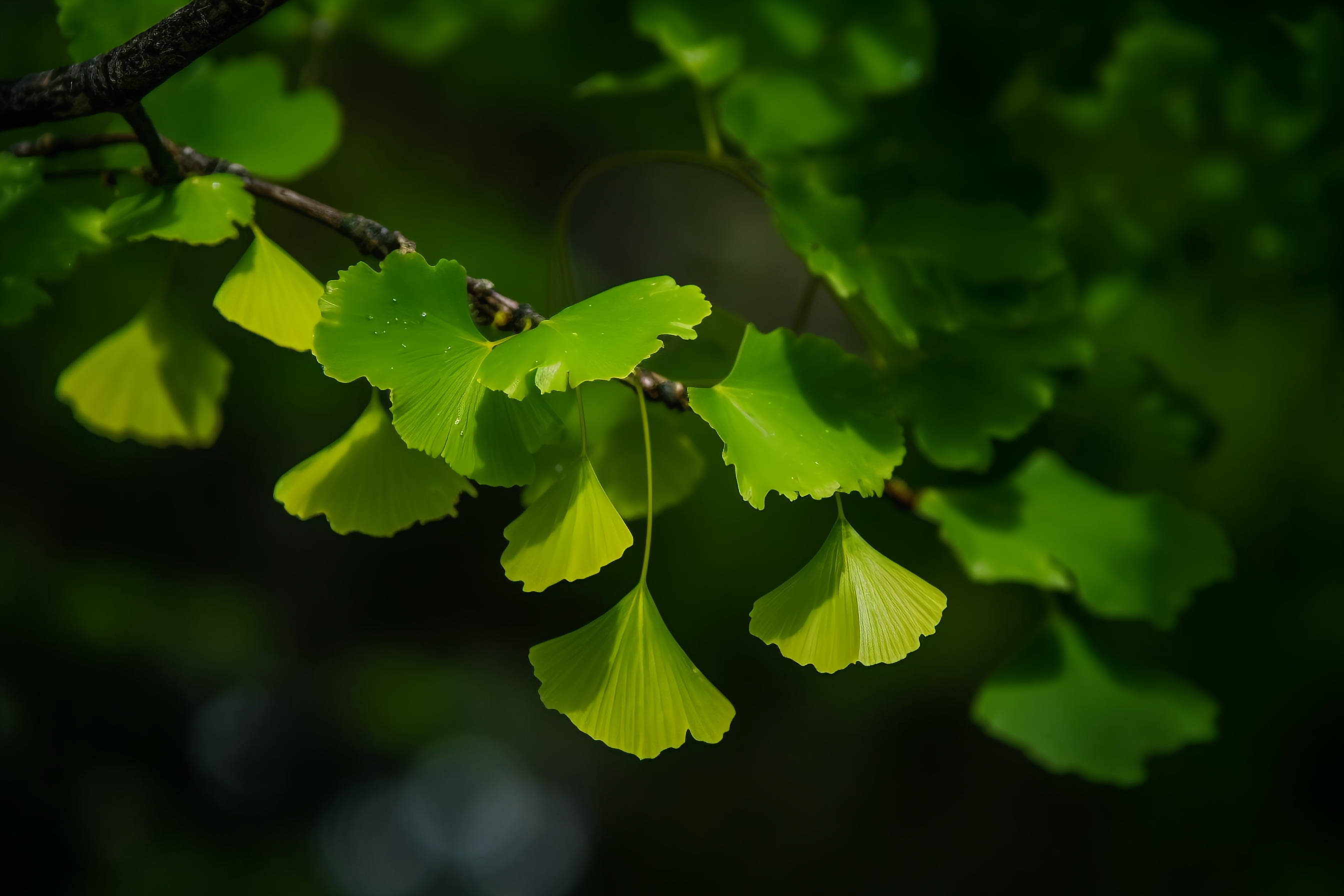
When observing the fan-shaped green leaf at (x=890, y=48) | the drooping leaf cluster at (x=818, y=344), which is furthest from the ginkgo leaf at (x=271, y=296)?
the fan-shaped green leaf at (x=890, y=48)

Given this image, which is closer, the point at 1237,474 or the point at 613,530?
the point at 613,530

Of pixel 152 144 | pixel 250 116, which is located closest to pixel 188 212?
pixel 152 144

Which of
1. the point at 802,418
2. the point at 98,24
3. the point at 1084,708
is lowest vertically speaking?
the point at 1084,708

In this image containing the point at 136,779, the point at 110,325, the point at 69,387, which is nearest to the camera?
the point at 69,387

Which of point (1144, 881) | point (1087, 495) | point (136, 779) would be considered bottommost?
point (1144, 881)

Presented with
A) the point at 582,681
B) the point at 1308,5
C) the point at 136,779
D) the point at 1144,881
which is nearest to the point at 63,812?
the point at 136,779

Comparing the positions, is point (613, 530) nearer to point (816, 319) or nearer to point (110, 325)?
point (110, 325)

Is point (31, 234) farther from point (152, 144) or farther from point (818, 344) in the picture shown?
point (818, 344)
